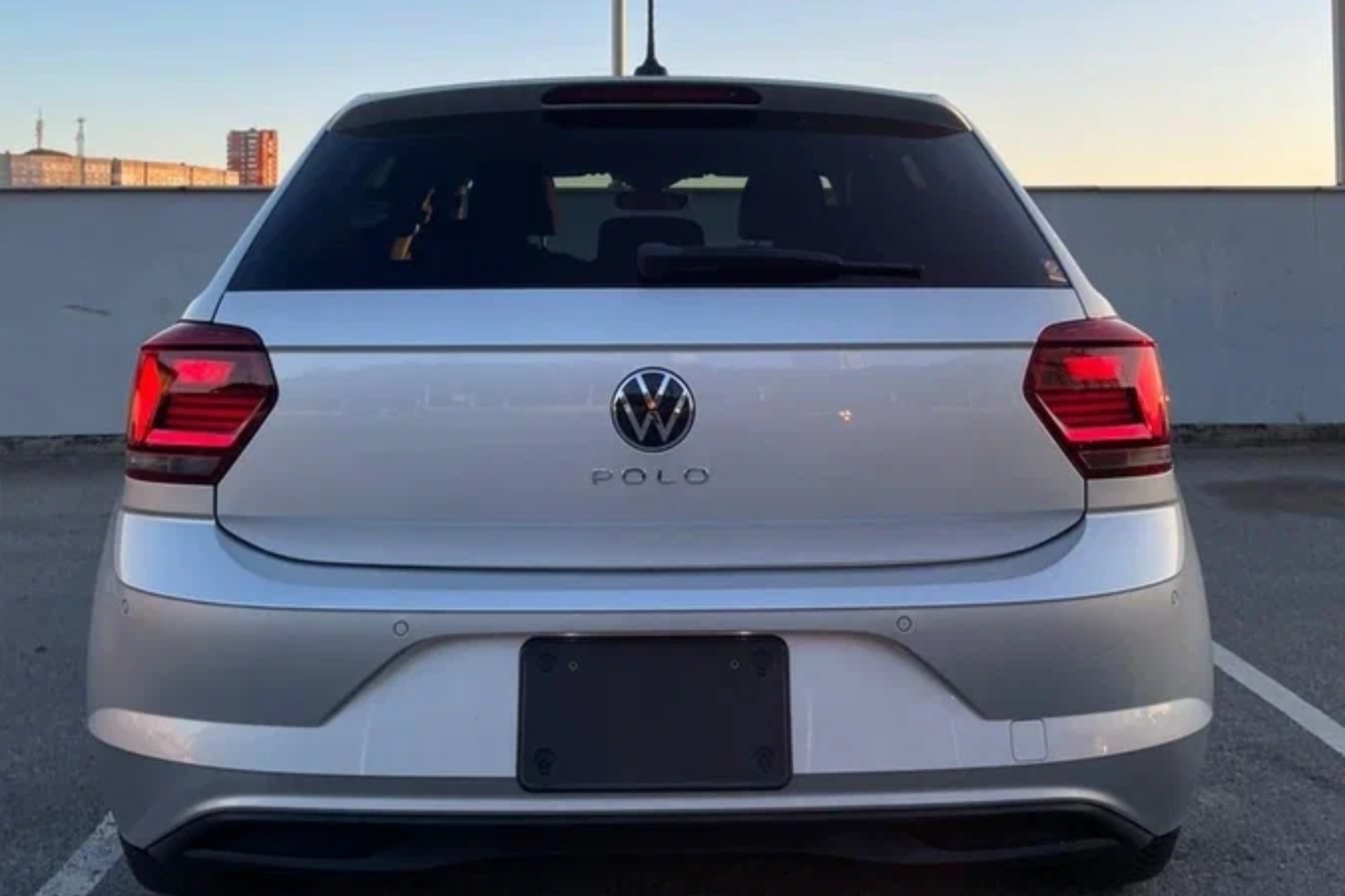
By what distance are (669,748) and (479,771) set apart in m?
0.29

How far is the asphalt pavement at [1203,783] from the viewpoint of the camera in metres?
2.80

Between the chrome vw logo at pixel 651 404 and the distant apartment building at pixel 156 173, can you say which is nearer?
the chrome vw logo at pixel 651 404

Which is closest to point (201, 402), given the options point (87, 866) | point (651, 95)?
point (651, 95)

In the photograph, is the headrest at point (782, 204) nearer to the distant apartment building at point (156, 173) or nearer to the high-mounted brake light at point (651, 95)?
the high-mounted brake light at point (651, 95)

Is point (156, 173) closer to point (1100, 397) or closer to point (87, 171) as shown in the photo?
point (87, 171)

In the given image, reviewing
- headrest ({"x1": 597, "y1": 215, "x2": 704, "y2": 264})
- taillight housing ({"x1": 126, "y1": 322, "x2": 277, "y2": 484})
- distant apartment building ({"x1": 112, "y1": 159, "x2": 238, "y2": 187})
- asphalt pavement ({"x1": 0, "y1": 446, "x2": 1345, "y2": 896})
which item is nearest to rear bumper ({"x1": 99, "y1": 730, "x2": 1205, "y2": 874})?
asphalt pavement ({"x1": 0, "y1": 446, "x2": 1345, "y2": 896})

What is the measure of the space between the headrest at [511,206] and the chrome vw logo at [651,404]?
0.39 meters

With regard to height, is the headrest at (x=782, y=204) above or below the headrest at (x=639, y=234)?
above

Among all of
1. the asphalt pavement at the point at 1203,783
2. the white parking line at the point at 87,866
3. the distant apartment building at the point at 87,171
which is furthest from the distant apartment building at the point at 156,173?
the white parking line at the point at 87,866

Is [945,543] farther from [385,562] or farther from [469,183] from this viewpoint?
[469,183]

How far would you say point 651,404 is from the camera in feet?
6.84

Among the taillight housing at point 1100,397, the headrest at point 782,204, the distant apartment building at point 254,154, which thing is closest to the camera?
the taillight housing at point 1100,397

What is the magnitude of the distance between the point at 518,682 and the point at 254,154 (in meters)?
15.8

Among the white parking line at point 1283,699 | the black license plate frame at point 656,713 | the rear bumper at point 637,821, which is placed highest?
the black license plate frame at point 656,713
